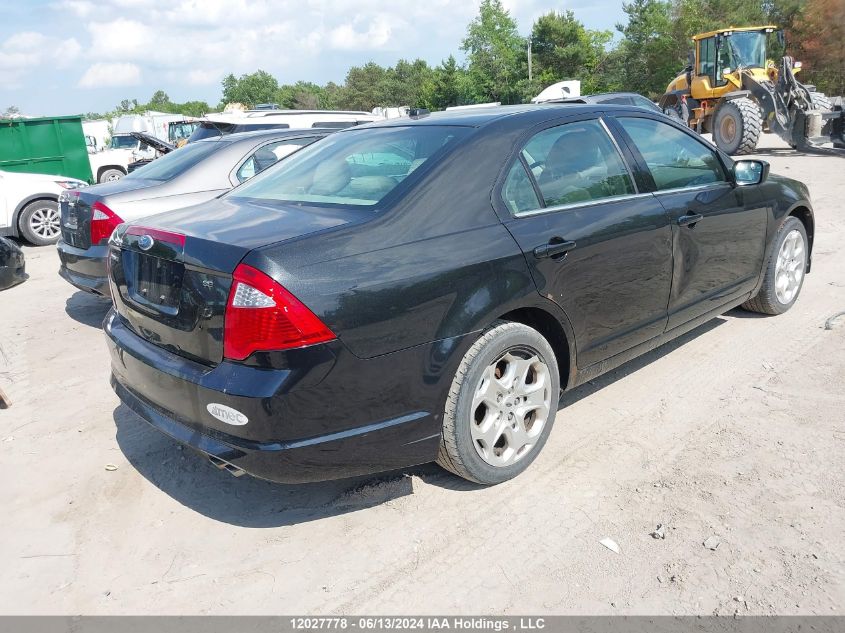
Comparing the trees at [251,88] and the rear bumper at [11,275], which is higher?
the trees at [251,88]

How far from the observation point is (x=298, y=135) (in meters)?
6.49

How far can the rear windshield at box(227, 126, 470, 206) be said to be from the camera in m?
2.94

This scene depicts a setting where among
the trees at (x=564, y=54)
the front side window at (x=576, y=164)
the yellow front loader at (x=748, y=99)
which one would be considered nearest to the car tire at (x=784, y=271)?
the front side window at (x=576, y=164)

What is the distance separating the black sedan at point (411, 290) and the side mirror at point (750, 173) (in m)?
0.64

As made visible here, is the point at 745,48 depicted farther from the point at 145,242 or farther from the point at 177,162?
the point at 145,242

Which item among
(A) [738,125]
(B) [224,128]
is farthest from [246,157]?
(A) [738,125]

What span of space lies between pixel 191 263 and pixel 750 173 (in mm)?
3584

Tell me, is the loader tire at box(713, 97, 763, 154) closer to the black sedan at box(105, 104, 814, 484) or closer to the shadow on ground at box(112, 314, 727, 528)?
the black sedan at box(105, 104, 814, 484)

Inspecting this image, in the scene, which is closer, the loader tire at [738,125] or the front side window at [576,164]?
the front side window at [576,164]

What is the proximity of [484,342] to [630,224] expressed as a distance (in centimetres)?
120

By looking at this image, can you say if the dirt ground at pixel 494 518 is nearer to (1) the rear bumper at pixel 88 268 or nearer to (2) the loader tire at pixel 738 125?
(1) the rear bumper at pixel 88 268

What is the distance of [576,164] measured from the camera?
3334mm

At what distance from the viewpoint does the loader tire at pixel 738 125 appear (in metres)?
15.7

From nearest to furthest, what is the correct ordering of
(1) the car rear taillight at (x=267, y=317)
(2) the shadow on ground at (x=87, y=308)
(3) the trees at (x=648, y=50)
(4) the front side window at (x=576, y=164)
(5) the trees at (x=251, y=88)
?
(1) the car rear taillight at (x=267, y=317)
(4) the front side window at (x=576, y=164)
(2) the shadow on ground at (x=87, y=308)
(3) the trees at (x=648, y=50)
(5) the trees at (x=251, y=88)
